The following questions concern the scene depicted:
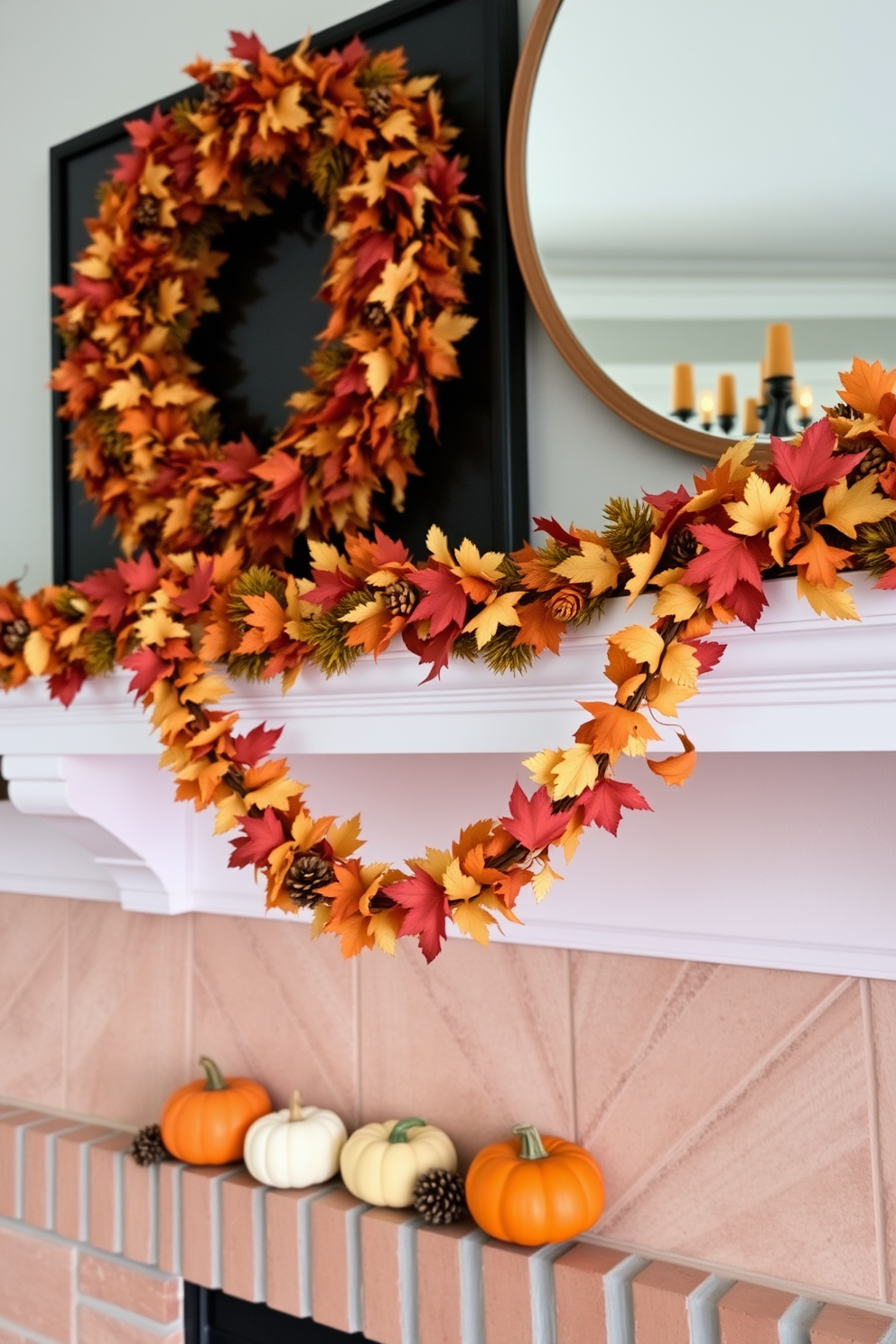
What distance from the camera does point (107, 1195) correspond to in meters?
1.29

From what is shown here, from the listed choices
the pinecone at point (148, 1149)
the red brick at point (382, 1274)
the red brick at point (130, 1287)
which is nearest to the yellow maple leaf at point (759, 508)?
the red brick at point (382, 1274)

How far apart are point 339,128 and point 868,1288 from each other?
1193mm

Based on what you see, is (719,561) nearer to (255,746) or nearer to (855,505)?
(855,505)

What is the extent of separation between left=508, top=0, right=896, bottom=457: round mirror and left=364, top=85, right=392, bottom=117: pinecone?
0.14 m

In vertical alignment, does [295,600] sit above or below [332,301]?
below

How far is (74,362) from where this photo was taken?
1278 millimetres

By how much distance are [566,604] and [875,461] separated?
0.73 ft

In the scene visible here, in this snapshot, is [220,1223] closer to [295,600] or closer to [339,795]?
[339,795]

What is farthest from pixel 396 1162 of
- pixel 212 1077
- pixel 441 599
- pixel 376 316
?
pixel 376 316

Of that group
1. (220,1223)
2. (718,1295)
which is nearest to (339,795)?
(220,1223)

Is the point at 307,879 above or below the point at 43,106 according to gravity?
below

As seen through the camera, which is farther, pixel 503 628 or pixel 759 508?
pixel 503 628

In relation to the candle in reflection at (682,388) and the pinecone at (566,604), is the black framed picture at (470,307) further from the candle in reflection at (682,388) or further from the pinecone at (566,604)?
the pinecone at (566,604)

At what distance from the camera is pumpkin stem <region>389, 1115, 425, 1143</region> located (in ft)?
3.59
